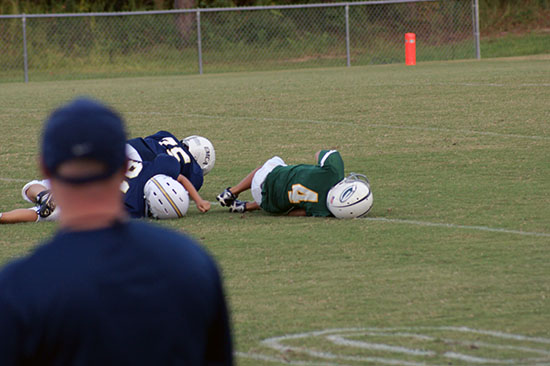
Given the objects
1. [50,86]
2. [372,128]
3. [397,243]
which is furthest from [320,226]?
[50,86]

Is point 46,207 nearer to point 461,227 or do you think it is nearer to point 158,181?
point 158,181

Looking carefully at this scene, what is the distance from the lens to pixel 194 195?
7723 mm

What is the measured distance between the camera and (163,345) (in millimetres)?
1896

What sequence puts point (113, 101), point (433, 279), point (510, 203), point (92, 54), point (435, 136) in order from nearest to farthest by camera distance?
point (433, 279) → point (510, 203) → point (435, 136) → point (113, 101) → point (92, 54)

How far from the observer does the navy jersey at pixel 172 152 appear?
8.22 meters

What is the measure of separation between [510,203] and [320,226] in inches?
65.3

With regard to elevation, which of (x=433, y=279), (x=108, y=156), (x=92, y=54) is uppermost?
(x=92, y=54)

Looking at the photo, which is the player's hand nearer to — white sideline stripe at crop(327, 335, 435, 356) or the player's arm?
the player's arm

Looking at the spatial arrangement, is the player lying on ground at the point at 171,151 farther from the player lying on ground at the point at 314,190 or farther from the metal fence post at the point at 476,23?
the metal fence post at the point at 476,23

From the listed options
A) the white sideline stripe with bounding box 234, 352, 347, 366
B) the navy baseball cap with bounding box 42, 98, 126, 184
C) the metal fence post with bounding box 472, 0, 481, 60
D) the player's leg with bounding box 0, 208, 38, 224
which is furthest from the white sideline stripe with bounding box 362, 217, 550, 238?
the metal fence post with bounding box 472, 0, 481, 60

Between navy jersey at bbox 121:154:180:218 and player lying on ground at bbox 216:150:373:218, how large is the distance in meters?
0.73

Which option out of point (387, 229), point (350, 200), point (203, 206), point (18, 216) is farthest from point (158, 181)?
point (387, 229)

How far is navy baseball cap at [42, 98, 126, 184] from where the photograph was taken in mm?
1836

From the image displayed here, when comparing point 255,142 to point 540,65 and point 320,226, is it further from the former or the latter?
point 540,65
